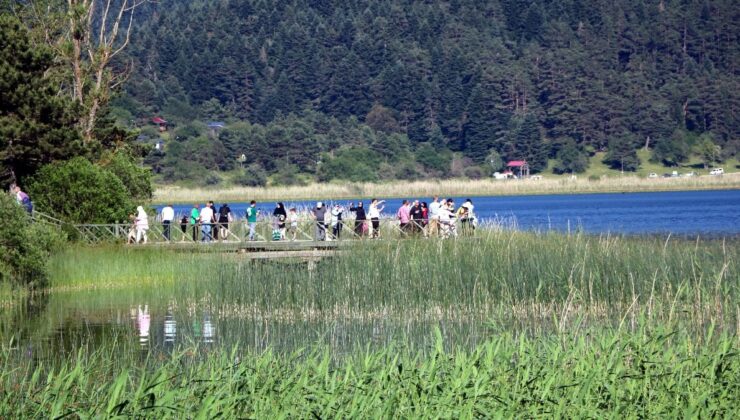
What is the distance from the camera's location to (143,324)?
19516mm

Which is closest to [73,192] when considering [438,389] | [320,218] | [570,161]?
[320,218]

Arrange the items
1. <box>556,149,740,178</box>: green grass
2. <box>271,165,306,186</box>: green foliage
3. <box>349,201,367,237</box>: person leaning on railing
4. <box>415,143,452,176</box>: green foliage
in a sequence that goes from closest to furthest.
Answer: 1. <box>349,201,367,237</box>: person leaning on railing
2. <box>271,165,306,186</box>: green foliage
3. <box>556,149,740,178</box>: green grass
4. <box>415,143,452,176</box>: green foliage

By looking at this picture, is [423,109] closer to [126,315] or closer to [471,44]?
[471,44]

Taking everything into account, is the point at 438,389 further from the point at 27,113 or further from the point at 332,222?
the point at 27,113

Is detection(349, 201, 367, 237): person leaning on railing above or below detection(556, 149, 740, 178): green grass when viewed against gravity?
above

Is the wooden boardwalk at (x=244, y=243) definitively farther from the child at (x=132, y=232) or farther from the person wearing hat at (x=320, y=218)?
the person wearing hat at (x=320, y=218)

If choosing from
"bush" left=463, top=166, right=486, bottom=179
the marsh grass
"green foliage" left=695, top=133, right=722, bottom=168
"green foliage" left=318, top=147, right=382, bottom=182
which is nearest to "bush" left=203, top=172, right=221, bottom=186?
"green foliage" left=318, top=147, right=382, bottom=182

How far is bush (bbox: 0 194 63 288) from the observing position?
22.3 m

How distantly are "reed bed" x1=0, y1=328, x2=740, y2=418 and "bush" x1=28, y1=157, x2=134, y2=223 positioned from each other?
20.2 meters

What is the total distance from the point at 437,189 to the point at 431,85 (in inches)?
2588

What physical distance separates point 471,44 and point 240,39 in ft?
97.9

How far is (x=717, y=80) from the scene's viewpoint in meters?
128

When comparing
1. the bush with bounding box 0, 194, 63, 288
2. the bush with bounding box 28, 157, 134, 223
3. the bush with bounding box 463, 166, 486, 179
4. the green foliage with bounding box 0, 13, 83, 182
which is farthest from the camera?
the bush with bounding box 463, 166, 486, 179

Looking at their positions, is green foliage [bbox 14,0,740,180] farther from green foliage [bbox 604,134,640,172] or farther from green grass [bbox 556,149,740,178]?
green foliage [bbox 604,134,640,172]
